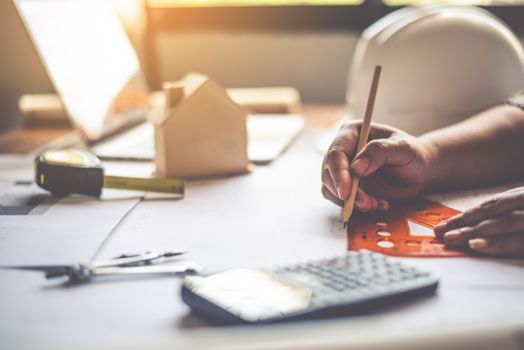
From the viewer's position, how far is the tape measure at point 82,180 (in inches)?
35.6

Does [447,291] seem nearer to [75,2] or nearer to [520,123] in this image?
[520,123]

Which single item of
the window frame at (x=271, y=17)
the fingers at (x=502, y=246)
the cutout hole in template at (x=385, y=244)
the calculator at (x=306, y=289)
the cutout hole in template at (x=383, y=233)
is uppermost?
the window frame at (x=271, y=17)

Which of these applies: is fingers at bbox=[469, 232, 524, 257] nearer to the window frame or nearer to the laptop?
the laptop

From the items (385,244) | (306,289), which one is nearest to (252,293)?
(306,289)

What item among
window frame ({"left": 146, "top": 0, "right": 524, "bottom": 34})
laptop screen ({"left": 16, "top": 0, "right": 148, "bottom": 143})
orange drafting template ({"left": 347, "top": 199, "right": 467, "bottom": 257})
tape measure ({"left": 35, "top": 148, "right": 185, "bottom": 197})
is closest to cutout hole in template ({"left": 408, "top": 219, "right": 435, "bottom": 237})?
orange drafting template ({"left": 347, "top": 199, "right": 467, "bottom": 257})

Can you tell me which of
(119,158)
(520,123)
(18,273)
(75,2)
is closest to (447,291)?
(18,273)

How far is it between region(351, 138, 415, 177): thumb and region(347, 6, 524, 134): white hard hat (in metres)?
0.30

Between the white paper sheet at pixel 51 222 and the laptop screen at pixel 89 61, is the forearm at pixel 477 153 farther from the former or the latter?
the laptop screen at pixel 89 61

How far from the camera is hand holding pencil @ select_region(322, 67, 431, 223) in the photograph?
0.79 meters

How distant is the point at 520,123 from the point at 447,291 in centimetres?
51

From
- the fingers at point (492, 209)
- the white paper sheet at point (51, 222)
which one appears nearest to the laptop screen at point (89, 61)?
the white paper sheet at point (51, 222)

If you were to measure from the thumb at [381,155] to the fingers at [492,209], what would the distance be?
0.13 metres

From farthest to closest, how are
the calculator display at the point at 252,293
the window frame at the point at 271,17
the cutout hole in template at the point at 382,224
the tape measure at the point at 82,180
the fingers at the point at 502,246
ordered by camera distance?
the window frame at the point at 271,17, the tape measure at the point at 82,180, the cutout hole in template at the point at 382,224, the fingers at the point at 502,246, the calculator display at the point at 252,293

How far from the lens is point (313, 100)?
1917 mm
